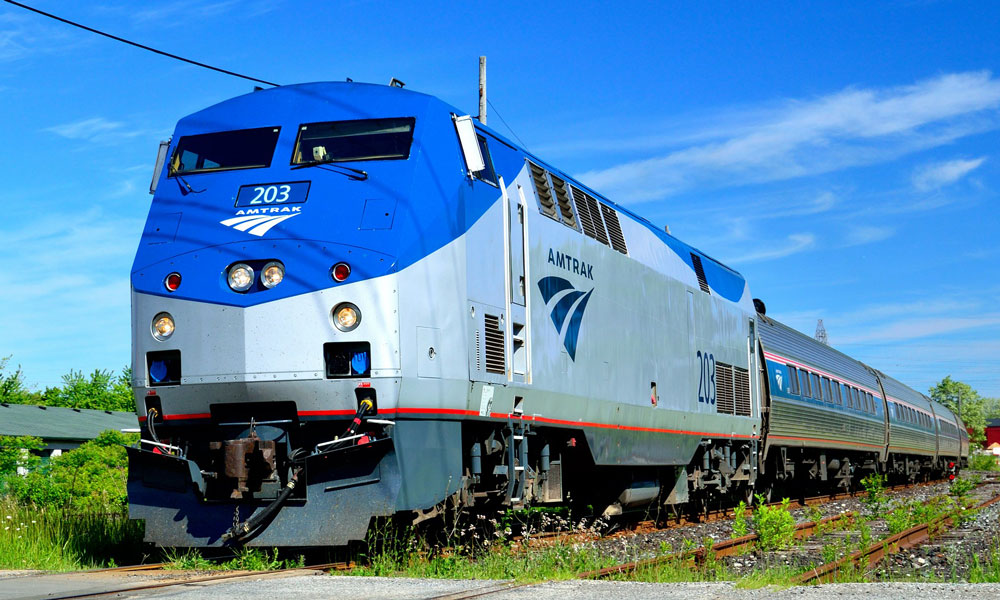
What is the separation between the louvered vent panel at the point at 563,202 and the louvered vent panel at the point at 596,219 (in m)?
0.66

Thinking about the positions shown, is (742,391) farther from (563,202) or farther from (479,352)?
(479,352)

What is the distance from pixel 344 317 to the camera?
852 cm

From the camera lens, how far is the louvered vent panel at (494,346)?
9766 millimetres

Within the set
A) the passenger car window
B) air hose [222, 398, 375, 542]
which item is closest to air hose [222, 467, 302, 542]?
air hose [222, 398, 375, 542]

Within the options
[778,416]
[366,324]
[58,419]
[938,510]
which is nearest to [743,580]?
[366,324]

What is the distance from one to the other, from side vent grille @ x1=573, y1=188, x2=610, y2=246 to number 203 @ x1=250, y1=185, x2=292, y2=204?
4232 millimetres

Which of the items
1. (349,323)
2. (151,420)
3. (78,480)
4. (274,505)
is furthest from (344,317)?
(78,480)

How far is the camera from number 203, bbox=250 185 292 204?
30.0 feet

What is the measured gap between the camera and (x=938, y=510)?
16.5m

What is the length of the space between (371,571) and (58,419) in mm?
38128

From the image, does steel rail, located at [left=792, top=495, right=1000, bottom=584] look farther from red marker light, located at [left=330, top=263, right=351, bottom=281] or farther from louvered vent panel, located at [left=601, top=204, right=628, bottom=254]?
louvered vent panel, located at [left=601, top=204, right=628, bottom=254]

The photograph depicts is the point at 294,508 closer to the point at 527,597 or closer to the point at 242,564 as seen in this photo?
the point at 242,564

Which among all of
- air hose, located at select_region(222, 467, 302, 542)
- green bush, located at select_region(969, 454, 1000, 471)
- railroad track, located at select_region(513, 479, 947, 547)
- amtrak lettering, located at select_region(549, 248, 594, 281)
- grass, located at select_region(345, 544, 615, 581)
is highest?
amtrak lettering, located at select_region(549, 248, 594, 281)

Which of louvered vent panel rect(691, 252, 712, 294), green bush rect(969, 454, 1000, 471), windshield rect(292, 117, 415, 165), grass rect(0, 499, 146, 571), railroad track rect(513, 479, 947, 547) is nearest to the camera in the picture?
windshield rect(292, 117, 415, 165)
